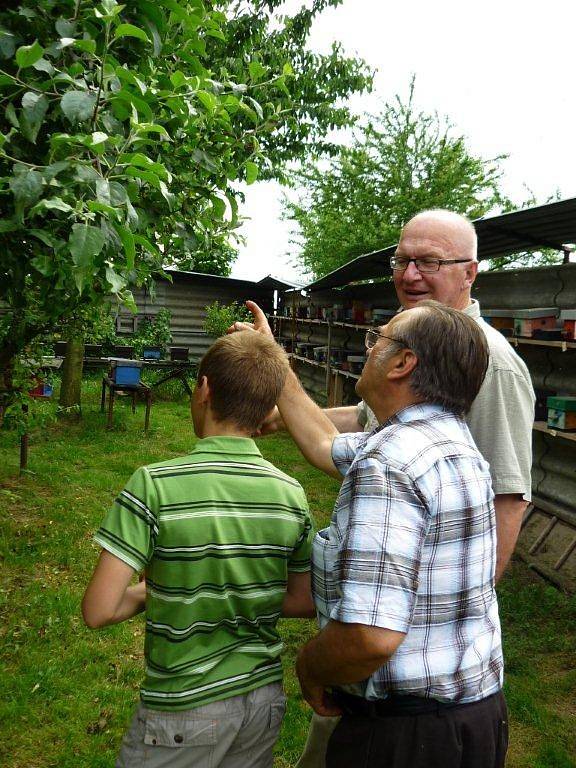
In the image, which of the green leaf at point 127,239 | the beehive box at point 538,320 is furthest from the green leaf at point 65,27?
the beehive box at point 538,320

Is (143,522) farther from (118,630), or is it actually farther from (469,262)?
(118,630)

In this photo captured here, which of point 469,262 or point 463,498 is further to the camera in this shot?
point 469,262

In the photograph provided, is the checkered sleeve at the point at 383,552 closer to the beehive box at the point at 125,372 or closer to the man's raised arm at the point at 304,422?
the man's raised arm at the point at 304,422

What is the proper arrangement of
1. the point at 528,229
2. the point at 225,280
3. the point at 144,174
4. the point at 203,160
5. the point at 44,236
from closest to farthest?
the point at 144,174, the point at 44,236, the point at 203,160, the point at 528,229, the point at 225,280

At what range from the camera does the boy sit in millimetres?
1758

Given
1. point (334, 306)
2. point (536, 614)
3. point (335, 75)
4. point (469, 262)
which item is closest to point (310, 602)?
point (469, 262)

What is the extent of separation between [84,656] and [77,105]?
3748mm

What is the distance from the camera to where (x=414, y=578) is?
4.72 ft

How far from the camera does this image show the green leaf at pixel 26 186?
213 centimetres

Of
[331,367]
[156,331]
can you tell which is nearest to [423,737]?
[331,367]

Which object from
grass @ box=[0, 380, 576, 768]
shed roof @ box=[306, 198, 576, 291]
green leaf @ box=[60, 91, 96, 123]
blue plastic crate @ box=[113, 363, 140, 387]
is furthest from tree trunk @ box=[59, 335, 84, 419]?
green leaf @ box=[60, 91, 96, 123]

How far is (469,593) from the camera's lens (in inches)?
61.2

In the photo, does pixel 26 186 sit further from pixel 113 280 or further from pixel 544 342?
pixel 544 342

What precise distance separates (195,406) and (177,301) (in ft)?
67.1
